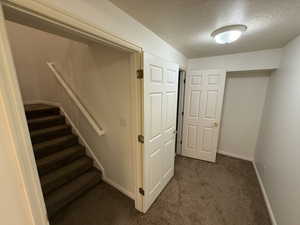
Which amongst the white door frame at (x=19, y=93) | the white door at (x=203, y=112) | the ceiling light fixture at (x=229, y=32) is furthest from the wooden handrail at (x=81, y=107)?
the ceiling light fixture at (x=229, y=32)

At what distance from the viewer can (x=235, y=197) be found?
194cm

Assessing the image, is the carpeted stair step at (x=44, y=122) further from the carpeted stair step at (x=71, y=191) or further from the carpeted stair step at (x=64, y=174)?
the carpeted stair step at (x=71, y=191)

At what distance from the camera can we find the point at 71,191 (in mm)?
1848

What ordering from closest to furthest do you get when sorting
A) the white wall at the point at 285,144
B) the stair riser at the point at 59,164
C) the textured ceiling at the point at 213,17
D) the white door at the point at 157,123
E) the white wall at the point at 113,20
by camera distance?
the white wall at the point at 113,20 → the textured ceiling at the point at 213,17 → the white wall at the point at 285,144 → the white door at the point at 157,123 → the stair riser at the point at 59,164

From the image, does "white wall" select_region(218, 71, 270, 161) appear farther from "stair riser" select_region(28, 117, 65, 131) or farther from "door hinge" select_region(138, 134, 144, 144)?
"stair riser" select_region(28, 117, 65, 131)

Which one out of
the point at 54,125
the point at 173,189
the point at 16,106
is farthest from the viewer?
the point at 54,125

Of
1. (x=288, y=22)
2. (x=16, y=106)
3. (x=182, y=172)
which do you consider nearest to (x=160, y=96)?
(x=16, y=106)

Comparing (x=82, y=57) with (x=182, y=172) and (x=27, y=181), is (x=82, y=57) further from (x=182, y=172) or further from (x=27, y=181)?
(x=182, y=172)

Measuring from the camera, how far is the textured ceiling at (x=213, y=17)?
3.42 ft

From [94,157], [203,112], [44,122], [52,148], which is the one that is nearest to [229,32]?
[203,112]

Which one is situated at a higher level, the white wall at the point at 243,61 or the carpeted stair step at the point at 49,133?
the white wall at the point at 243,61

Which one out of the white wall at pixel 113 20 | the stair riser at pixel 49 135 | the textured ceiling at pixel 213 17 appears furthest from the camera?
the stair riser at pixel 49 135

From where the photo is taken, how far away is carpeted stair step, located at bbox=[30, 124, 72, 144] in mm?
2111

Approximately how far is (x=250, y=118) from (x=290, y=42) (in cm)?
154
